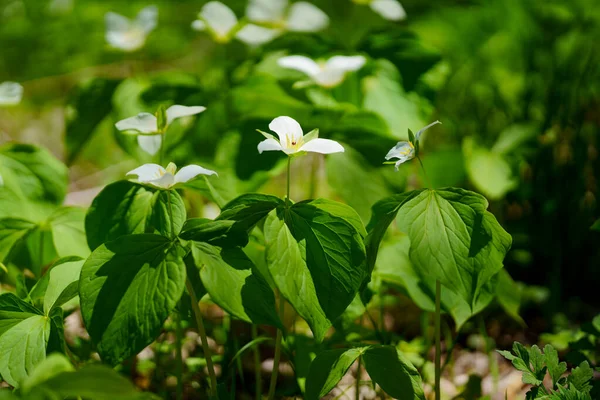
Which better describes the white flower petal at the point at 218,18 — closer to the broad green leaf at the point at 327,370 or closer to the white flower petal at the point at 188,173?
the white flower petal at the point at 188,173

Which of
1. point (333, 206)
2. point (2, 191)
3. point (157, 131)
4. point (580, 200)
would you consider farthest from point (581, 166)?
point (2, 191)

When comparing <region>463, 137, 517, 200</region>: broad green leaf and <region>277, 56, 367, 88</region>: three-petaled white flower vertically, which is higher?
<region>277, 56, 367, 88</region>: three-petaled white flower

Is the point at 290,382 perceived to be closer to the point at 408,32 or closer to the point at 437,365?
the point at 437,365

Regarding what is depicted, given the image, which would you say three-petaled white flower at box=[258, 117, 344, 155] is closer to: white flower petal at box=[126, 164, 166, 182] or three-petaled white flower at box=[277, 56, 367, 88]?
white flower petal at box=[126, 164, 166, 182]

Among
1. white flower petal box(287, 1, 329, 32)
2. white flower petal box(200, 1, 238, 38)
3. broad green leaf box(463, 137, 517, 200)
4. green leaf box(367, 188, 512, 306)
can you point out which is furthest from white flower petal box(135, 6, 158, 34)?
green leaf box(367, 188, 512, 306)

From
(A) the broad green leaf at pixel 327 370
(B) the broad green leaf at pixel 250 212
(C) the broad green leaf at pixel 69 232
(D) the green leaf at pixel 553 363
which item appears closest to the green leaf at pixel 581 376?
(D) the green leaf at pixel 553 363

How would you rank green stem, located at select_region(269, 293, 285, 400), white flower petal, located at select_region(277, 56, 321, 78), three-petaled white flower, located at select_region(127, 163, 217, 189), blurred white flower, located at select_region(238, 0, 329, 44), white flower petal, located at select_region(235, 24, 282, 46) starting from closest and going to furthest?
three-petaled white flower, located at select_region(127, 163, 217, 189) < green stem, located at select_region(269, 293, 285, 400) < white flower petal, located at select_region(277, 56, 321, 78) < white flower petal, located at select_region(235, 24, 282, 46) < blurred white flower, located at select_region(238, 0, 329, 44)
